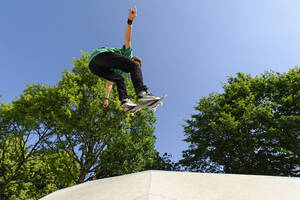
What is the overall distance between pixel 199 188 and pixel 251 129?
1865 centimetres

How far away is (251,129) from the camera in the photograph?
758 inches

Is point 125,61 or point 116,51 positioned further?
point 116,51

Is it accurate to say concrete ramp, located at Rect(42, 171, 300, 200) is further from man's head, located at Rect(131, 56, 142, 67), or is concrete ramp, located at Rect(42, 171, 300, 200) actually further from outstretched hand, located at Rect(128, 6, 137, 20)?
outstretched hand, located at Rect(128, 6, 137, 20)

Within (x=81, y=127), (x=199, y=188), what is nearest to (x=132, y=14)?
(x=199, y=188)

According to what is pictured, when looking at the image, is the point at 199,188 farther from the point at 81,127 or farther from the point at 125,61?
the point at 81,127

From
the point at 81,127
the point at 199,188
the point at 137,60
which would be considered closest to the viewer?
the point at 199,188

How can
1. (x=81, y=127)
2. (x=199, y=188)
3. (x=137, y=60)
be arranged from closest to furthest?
(x=199, y=188), (x=137, y=60), (x=81, y=127)

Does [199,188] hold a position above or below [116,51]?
below

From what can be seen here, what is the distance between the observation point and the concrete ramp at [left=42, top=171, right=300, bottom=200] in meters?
2.92

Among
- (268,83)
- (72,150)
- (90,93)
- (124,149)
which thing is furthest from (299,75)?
(72,150)

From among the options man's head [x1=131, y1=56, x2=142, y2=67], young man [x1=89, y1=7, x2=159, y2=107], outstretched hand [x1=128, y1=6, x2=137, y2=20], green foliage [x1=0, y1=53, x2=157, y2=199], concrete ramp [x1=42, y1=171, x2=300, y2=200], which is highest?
green foliage [x1=0, y1=53, x2=157, y2=199]

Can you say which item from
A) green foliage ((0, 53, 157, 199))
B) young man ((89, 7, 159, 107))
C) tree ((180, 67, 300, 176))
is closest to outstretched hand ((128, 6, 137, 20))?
young man ((89, 7, 159, 107))

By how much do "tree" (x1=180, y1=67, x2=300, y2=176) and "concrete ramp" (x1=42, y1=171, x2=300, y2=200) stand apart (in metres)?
15.5

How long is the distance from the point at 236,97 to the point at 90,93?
15.7 metres
